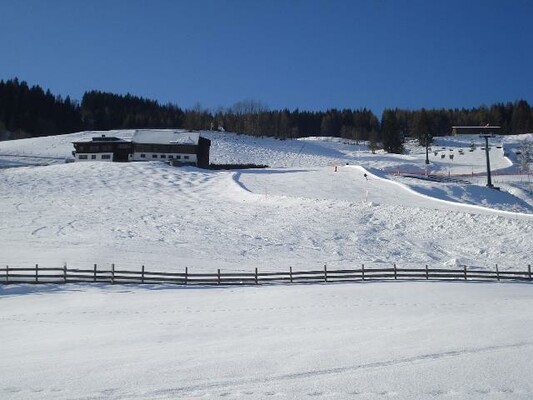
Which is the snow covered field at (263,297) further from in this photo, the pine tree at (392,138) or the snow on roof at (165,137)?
the pine tree at (392,138)

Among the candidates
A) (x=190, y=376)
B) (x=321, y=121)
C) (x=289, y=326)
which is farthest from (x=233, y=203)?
(x=321, y=121)

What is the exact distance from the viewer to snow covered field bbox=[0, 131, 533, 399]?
961 centimetres

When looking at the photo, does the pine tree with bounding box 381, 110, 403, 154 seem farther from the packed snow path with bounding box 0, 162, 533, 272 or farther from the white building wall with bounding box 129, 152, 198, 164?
the packed snow path with bounding box 0, 162, 533, 272

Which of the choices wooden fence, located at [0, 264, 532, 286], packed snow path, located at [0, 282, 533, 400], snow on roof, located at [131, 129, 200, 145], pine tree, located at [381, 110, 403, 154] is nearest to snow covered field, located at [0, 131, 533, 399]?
packed snow path, located at [0, 282, 533, 400]

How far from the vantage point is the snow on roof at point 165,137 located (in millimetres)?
81375

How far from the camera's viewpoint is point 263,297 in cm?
2167

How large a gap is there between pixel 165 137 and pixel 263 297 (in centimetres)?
6585

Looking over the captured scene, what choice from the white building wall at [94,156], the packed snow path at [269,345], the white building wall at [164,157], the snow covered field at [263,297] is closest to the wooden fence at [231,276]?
the snow covered field at [263,297]

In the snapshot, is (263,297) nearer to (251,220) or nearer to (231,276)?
(231,276)

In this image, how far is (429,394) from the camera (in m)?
8.52

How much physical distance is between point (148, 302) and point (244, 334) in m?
7.73

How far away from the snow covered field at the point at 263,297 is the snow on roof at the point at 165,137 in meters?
18.1

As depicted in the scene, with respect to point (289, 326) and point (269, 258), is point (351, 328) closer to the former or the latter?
point (289, 326)

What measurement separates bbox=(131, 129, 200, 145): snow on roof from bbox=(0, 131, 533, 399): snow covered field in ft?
59.5
